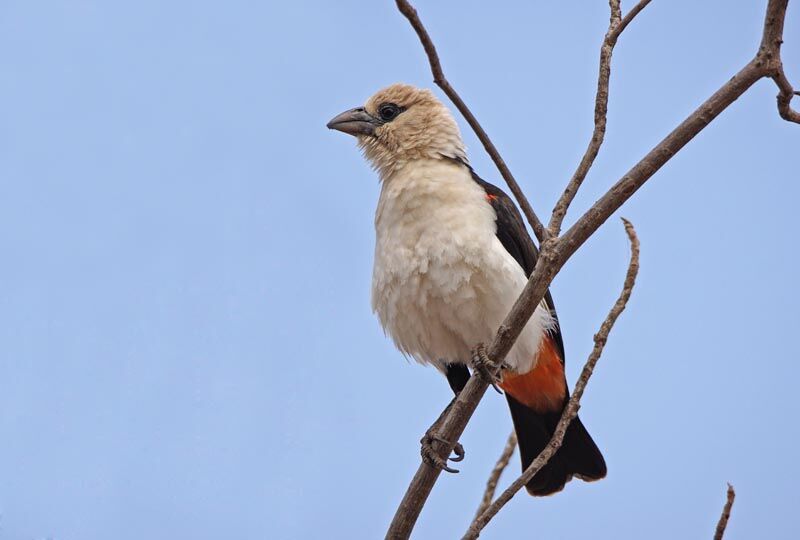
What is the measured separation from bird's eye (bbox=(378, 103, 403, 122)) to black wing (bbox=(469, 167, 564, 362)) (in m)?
0.68

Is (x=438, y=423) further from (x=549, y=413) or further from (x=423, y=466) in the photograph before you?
(x=549, y=413)

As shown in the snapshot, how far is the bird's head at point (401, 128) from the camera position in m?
4.88

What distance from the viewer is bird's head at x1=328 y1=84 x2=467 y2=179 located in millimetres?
4883

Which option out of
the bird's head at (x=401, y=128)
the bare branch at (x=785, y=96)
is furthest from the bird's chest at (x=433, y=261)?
the bare branch at (x=785, y=96)

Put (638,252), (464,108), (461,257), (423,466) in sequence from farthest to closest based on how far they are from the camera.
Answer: (461,257) < (423,466) < (638,252) < (464,108)

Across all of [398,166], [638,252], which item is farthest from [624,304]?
[398,166]

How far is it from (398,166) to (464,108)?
189 cm

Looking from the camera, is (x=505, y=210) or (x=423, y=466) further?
(x=505, y=210)

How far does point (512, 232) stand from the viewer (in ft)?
14.9

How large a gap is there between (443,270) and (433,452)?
85 cm

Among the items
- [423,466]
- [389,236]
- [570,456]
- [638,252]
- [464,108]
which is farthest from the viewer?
[570,456]

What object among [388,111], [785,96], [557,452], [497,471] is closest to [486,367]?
[497,471]

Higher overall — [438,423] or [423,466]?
[438,423]

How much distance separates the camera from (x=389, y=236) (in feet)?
15.0
